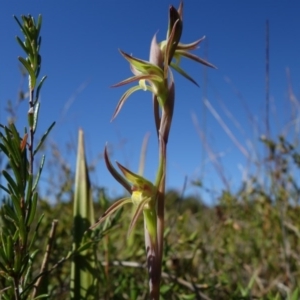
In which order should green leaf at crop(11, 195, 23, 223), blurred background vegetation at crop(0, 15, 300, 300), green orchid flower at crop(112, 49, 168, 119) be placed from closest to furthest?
green leaf at crop(11, 195, 23, 223)
green orchid flower at crop(112, 49, 168, 119)
blurred background vegetation at crop(0, 15, 300, 300)

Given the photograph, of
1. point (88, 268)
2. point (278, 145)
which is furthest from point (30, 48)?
point (278, 145)

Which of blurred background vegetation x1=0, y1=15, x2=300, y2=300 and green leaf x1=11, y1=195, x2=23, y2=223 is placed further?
blurred background vegetation x1=0, y1=15, x2=300, y2=300

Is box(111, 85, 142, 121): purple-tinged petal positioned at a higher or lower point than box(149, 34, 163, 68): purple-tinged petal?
lower

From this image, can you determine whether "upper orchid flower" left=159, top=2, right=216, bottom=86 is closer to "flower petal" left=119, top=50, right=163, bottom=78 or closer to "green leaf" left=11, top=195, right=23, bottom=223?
"flower petal" left=119, top=50, right=163, bottom=78

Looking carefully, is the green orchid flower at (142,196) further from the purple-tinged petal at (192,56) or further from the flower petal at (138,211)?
the purple-tinged petal at (192,56)

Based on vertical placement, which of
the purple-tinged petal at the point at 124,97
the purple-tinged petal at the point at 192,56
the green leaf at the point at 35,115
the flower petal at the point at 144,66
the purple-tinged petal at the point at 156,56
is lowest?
the green leaf at the point at 35,115

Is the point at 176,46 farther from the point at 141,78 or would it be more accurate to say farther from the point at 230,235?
the point at 230,235

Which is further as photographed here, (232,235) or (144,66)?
(232,235)

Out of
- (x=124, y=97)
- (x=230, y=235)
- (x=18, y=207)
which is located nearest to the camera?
(x=18, y=207)

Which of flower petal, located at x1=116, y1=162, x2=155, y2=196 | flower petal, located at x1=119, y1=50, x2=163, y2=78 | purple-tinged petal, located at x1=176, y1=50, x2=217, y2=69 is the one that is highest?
purple-tinged petal, located at x1=176, y1=50, x2=217, y2=69

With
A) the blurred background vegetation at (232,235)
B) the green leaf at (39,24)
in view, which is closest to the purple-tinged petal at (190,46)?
the green leaf at (39,24)

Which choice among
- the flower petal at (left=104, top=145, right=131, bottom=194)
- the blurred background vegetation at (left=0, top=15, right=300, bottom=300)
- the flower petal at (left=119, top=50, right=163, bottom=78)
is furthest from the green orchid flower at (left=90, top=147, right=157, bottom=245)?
the blurred background vegetation at (left=0, top=15, right=300, bottom=300)

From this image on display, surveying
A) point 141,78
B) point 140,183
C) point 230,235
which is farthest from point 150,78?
point 230,235
